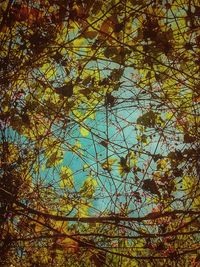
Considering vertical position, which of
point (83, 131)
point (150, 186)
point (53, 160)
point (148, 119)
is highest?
point (148, 119)

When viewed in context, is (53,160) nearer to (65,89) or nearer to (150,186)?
(65,89)

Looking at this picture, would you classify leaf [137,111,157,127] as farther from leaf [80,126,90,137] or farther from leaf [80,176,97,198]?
leaf [80,176,97,198]

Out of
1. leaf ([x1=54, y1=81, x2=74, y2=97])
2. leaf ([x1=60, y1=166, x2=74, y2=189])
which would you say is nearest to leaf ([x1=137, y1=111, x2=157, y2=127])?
leaf ([x1=54, y1=81, x2=74, y2=97])

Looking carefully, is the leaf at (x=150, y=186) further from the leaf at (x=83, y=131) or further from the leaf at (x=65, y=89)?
the leaf at (x=65, y=89)

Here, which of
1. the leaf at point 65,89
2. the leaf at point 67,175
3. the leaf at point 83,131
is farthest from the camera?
the leaf at point 67,175

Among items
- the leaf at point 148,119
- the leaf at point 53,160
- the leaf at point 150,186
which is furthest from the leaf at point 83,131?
the leaf at point 150,186

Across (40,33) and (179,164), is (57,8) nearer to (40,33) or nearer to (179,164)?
(40,33)

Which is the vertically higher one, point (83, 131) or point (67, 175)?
point (83, 131)

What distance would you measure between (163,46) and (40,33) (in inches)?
35.2

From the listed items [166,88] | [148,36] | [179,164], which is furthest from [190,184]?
[148,36]

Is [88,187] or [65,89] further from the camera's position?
[88,187]

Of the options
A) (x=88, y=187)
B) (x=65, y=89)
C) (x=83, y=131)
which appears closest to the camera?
(x=65, y=89)

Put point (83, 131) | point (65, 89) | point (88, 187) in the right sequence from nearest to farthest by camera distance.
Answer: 1. point (65, 89)
2. point (83, 131)
3. point (88, 187)

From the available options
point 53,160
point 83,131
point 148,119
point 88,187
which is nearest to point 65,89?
point 83,131
